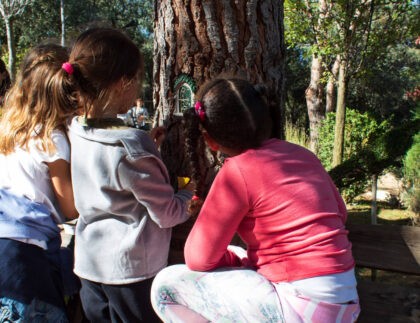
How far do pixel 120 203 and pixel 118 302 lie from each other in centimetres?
41

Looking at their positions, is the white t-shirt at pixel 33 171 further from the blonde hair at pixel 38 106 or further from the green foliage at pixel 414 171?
the green foliage at pixel 414 171

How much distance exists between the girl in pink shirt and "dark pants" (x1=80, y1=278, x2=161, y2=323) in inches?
5.0

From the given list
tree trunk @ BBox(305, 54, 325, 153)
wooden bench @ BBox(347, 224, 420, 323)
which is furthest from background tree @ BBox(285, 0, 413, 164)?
wooden bench @ BBox(347, 224, 420, 323)

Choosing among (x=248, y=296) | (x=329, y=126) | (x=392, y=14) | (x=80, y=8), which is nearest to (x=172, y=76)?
(x=248, y=296)

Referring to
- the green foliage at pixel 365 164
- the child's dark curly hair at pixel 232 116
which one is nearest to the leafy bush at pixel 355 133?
the green foliage at pixel 365 164

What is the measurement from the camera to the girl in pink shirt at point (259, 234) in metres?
1.41

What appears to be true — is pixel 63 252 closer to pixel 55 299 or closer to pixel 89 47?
pixel 55 299

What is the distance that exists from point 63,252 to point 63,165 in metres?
0.57

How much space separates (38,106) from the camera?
1804 millimetres

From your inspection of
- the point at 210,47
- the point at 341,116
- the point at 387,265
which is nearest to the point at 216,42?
the point at 210,47

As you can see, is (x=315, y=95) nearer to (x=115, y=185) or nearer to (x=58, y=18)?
(x=115, y=185)

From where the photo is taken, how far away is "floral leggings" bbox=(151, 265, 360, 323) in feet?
4.62

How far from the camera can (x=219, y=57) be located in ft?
6.67

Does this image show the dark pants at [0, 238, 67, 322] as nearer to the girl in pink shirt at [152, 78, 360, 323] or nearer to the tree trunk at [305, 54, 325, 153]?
the girl in pink shirt at [152, 78, 360, 323]
